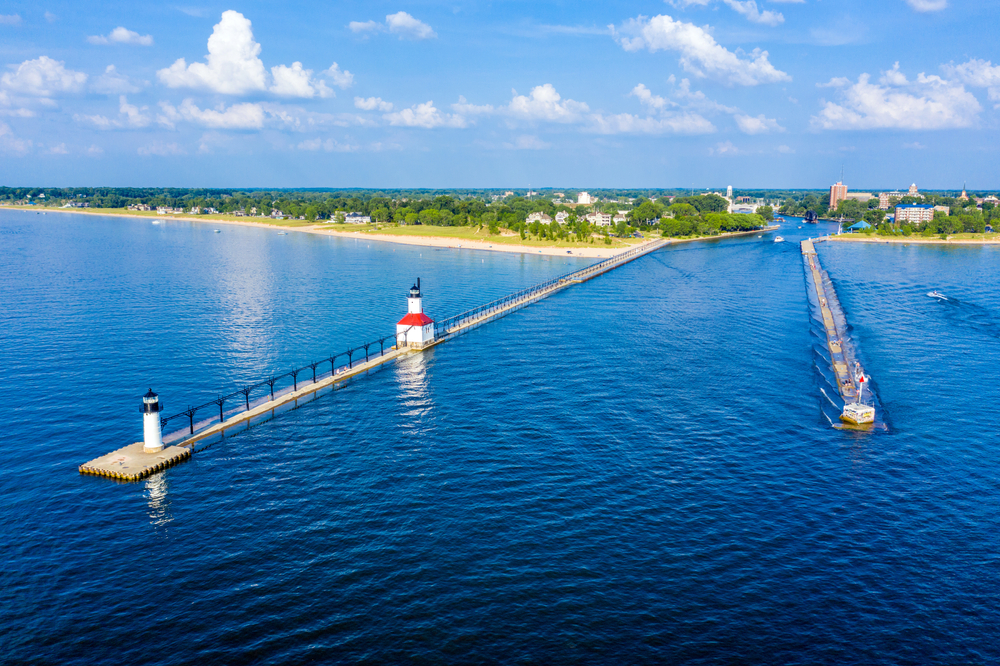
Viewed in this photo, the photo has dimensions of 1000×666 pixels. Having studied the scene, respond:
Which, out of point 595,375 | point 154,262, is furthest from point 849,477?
point 154,262

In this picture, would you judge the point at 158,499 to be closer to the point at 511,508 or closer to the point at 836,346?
the point at 511,508

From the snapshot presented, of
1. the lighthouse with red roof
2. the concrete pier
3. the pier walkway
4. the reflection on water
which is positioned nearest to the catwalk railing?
the pier walkway

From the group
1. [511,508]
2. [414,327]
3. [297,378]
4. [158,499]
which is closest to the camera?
[511,508]

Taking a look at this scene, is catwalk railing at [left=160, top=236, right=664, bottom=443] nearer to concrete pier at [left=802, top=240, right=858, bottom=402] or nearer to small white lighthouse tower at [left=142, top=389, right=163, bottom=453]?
small white lighthouse tower at [left=142, top=389, right=163, bottom=453]

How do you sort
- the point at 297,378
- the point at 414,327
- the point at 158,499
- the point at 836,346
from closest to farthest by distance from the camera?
the point at 158,499
the point at 297,378
the point at 414,327
the point at 836,346

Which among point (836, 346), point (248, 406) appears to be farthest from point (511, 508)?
point (836, 346)

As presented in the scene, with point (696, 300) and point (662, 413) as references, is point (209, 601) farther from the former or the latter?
point (696, 300)

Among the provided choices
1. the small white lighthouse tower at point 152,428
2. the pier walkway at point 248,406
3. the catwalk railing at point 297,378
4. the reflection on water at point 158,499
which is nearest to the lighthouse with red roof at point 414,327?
the catwalk railing at point 297,378
